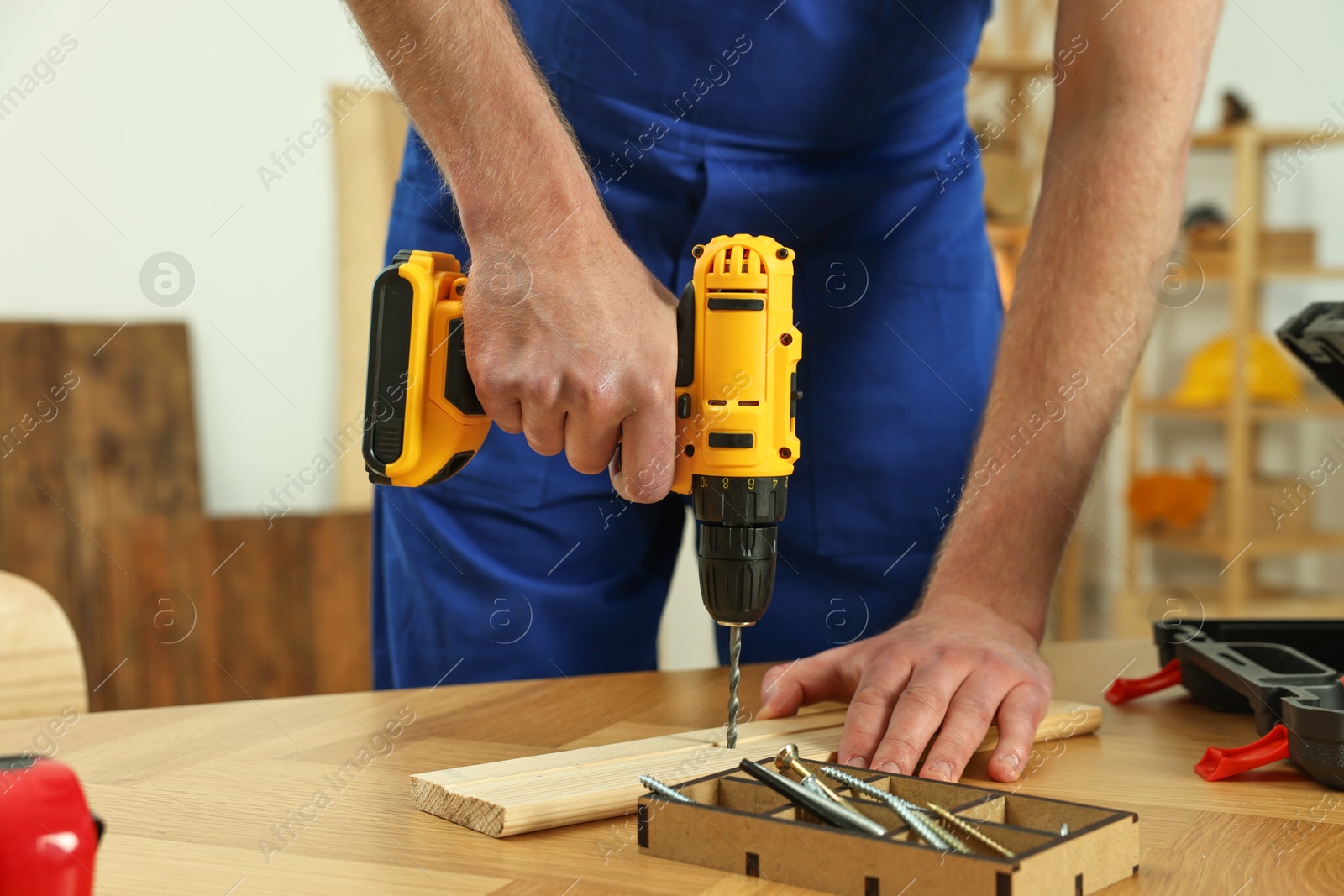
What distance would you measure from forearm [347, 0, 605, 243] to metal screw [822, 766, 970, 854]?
15.8 inches

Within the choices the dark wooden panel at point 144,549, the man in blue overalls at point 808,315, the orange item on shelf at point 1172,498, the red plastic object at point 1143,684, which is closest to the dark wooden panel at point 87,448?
the dark wooden panel at point 144,549

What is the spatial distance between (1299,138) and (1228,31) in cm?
72

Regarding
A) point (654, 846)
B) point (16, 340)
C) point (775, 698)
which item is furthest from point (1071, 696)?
point (16, 340)

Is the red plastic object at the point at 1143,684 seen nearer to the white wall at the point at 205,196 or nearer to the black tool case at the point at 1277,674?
the black tool case at the point at 1277,674

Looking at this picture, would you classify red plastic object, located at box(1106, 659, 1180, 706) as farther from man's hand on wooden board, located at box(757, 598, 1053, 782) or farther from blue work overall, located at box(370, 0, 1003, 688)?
blue work overall, located at box(370, 0, 1003, 688)

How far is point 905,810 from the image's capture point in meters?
0.61

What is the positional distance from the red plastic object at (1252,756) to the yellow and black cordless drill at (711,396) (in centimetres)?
32

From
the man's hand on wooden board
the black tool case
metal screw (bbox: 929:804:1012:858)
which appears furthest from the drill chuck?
the black tool case

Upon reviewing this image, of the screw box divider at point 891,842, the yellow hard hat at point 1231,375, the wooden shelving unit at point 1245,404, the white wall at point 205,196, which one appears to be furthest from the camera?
the yellow hard hat at point 1231,375

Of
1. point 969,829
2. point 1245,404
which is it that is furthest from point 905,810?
point 1245,404

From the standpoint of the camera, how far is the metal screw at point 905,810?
57 centimetres

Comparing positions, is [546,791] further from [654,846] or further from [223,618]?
[223,618]

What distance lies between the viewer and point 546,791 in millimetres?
704

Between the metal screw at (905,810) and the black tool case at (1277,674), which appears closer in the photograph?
the metal screw at (905,810)
